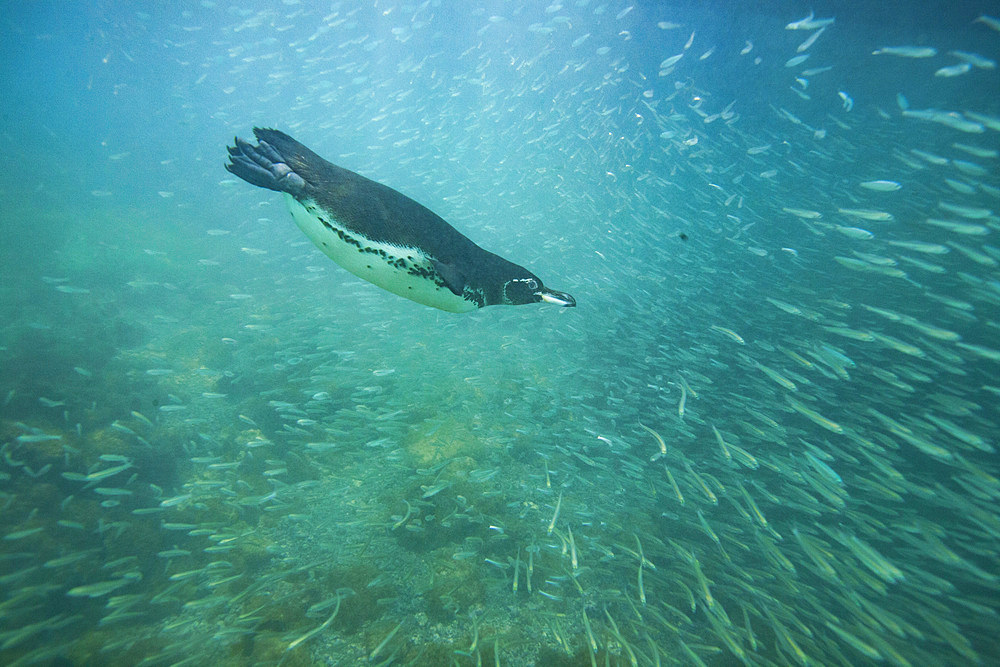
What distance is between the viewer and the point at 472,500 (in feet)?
19.9

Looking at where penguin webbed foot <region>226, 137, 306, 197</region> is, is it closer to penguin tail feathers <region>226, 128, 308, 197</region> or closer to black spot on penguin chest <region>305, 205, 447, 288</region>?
penguin tail feathers <region>226, 128, 308, 197</region>

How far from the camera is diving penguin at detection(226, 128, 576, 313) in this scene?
2896mm

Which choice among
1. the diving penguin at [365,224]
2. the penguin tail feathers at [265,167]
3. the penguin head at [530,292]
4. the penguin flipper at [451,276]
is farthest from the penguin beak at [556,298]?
the penguin tail feathers at [265,167]

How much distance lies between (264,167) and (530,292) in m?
2.37

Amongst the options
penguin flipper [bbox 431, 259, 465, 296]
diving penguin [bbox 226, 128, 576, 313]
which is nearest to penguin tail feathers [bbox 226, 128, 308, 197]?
diving penguin [bbox 226, 128, 576, 313]

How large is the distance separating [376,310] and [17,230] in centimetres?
1755

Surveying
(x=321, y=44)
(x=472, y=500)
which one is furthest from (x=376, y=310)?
(x=321, y=44)

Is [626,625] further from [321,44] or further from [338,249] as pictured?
[321,44]

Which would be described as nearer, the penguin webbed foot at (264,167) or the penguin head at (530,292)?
the penguin webbed foot at (264,167)

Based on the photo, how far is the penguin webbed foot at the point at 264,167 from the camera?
281 cm

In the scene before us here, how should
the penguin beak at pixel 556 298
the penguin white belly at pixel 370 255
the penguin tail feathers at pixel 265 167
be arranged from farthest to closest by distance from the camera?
the penguin beak at pixel 556 298
the penguin white belly at pixel 370 255
the penguin tail feathers at pixel 265 167

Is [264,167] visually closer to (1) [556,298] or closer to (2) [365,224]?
(2) [365,224]

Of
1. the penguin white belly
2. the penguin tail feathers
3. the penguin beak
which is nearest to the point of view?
the penguin tail feathers

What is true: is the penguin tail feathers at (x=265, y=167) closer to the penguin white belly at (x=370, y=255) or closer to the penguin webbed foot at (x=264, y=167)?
the penguin webbed foot at (x=264, y=167)
